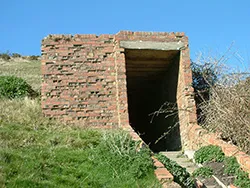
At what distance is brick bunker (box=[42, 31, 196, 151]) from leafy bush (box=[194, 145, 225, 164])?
154 centimetres

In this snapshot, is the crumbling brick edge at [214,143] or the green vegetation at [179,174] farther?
the crumbling brick edge at [214,143]

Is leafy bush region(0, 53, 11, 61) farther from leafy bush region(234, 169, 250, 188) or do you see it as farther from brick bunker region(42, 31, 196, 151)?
leafy bush region(234, 169, 250, 188)

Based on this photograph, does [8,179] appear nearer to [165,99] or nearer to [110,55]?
[110,55]

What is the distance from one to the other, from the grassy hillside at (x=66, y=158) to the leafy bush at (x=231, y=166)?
1.73 m

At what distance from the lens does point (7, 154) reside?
20.5 ft

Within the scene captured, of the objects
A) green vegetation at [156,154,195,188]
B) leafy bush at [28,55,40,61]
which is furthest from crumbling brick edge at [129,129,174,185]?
leafy bush at [28,55,40,61]

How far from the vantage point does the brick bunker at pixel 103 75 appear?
30.8ft

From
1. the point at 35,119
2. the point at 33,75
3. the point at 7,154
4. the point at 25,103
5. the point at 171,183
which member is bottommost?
the point at 171,183

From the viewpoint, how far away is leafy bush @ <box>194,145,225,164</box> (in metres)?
7.38

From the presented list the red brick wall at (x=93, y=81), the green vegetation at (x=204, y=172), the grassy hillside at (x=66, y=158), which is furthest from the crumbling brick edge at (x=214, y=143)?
the grassy hillside at (x=66, y=158)

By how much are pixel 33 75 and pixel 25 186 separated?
16.9 m

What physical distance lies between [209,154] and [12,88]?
22.3ft

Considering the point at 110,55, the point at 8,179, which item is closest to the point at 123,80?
the point at 110,55

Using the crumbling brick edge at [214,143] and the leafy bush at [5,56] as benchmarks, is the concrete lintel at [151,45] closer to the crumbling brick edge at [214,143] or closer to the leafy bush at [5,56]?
the crumbling brick edge at [214,143]
